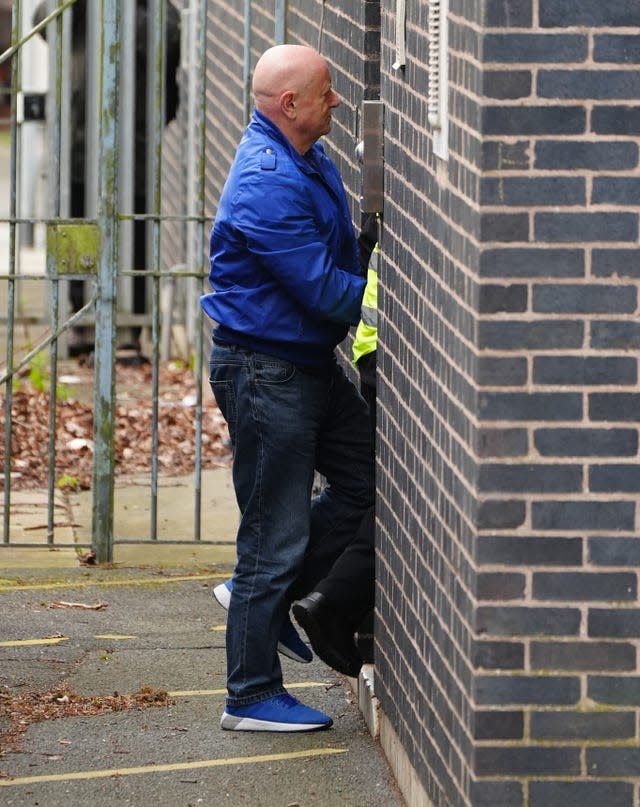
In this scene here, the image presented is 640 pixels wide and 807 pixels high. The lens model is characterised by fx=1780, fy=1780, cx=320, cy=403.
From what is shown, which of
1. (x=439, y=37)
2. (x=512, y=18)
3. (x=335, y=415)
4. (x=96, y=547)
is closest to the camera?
(x=512, y=18)

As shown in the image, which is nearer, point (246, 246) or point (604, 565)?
point (604, 565)

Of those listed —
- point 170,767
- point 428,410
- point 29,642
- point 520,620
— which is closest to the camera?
point 520,620

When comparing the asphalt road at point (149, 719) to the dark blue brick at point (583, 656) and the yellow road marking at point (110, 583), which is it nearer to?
the yellow road marking at point (110, 583)

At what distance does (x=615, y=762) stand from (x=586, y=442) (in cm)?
72

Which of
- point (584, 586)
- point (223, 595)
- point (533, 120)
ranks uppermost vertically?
point (533, 120)

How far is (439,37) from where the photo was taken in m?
4.23

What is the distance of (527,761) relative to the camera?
12.8 feet

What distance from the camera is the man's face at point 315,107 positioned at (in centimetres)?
525

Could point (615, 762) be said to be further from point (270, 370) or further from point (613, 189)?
point (270, 370)

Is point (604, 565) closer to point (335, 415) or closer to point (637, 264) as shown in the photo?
point (637, 264)

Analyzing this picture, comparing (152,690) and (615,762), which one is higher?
(615,762)

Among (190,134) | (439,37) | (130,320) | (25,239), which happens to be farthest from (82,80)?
(439,37)

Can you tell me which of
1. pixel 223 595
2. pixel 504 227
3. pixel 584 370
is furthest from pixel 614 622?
pixel 223 595

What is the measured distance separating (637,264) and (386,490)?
→ 5.30ft
